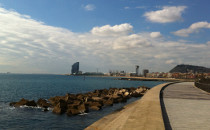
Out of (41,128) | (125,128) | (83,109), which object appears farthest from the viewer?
(83,109)

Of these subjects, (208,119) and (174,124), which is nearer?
(174,124)

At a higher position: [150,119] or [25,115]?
[150,119]

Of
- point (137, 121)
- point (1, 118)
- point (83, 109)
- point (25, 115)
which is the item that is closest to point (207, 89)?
point (83, 109)

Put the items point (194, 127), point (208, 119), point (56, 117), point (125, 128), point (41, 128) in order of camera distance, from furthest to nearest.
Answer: point (56, 117) → point (41, 128) → point (208, 119) → point (194, 127) → point (125, 128)

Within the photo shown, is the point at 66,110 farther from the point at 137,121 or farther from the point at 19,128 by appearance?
the point at 137,121

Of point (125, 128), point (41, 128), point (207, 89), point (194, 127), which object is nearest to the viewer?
point (125, 128)

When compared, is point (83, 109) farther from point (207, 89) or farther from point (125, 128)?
point (207, 89)

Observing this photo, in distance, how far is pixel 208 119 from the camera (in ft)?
25.9

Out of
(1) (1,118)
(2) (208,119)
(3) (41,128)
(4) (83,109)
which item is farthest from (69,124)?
(2) (208,119)

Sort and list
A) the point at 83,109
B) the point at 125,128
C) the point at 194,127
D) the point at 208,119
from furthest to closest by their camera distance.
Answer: the point at 83,109 → the point at 208,119 → the point at 194,127 → the point at 125,128

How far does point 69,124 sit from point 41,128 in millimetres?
1891

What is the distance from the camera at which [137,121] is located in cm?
668

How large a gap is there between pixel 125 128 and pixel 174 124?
7.97ft

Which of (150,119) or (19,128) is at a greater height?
(150,119)
